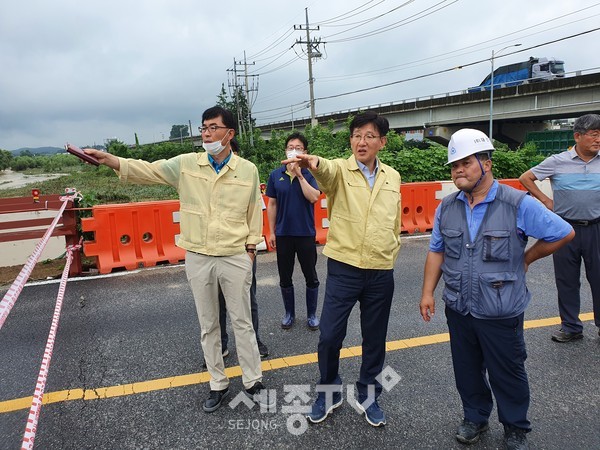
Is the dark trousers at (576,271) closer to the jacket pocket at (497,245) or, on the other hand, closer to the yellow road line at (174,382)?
the yellow road line at (174,382)

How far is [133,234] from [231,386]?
390 centimetres

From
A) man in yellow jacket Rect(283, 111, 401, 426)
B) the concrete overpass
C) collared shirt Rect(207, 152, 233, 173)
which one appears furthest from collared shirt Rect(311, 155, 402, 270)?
the concrete overpass

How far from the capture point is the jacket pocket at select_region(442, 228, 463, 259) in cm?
232

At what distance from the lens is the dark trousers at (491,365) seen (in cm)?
225

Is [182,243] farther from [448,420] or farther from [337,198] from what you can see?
[448,420]

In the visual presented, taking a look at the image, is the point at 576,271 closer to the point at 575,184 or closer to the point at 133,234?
the point at 575,184

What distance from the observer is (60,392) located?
304 centimetres

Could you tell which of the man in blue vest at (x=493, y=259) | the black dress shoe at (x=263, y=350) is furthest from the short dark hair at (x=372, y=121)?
the black dress shoe at (x=263, y=350)

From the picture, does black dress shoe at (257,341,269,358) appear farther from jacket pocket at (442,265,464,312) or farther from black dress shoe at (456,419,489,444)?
jacket pocket at (442,265,464,312)

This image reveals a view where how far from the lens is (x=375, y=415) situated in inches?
104

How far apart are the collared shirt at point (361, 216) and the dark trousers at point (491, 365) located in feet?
1.90

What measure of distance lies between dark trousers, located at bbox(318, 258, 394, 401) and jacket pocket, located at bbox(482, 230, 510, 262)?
623 mm

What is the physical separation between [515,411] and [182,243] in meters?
2.33

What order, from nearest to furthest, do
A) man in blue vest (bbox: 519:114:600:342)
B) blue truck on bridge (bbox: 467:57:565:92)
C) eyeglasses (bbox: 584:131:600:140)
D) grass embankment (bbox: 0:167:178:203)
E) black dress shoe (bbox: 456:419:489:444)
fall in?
black dress shoe (bbox: 456:419:489:444) → eyeglasses (bbox: 584:131:600:140) → man in blue vest (bbox: 519:114:600:342) → grass embankment (bbox: 0:167:178:203) → blue truck on bridge (bbox: 467:57:565:92)
